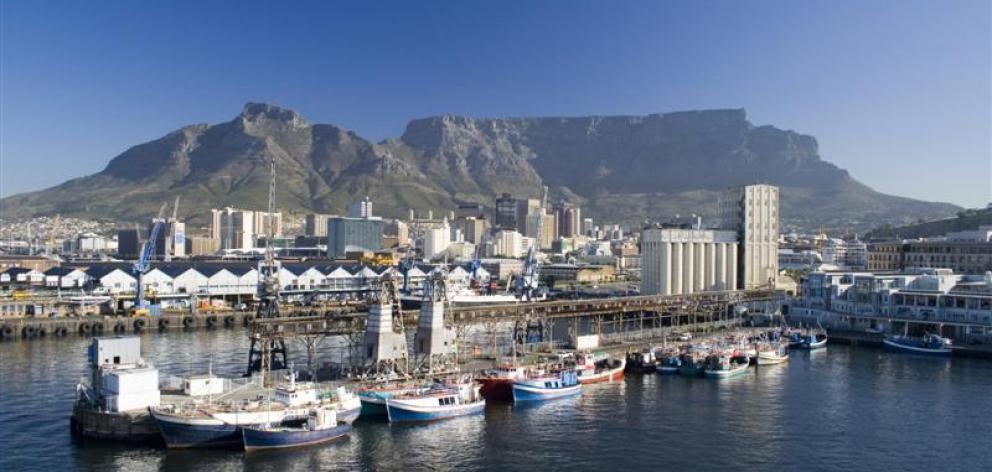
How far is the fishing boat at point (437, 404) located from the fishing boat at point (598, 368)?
7.79 meters

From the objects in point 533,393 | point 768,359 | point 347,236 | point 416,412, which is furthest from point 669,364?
point 347,236

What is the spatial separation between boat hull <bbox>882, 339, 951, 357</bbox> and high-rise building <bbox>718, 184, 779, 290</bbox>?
2724 centimetres

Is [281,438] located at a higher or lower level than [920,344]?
lower

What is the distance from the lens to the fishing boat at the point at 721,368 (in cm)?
4100

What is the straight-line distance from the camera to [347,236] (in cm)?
14512

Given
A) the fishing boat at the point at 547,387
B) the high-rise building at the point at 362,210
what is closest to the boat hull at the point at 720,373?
the fishing boat at the point at 547,387

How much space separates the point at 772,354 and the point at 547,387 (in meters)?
16.5

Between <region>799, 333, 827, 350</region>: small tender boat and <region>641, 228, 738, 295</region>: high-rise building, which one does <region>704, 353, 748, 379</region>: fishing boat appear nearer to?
<region>799, 333, 827, 350</region>: small tender boat

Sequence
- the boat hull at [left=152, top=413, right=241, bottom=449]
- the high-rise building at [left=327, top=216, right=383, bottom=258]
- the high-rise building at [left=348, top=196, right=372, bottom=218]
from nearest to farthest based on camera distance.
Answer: the boat hull at [left=152, top=413, right=241, bottom=449], the high-rise building at [left=327, top=216, right=383, bottom=258], the high-rise building at [left=348, top=196, right=372, bottom=218]

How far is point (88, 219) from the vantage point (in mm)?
199000

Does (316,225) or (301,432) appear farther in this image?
(316,225)

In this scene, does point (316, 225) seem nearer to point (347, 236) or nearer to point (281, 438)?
point (347, 236)

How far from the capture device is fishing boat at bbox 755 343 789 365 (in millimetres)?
44906

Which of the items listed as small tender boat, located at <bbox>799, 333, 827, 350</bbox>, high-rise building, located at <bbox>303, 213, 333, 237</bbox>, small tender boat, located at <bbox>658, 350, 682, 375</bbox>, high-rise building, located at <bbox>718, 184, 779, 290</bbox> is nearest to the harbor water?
small tender boat, located at <bbox>658, 350, 682, 375</bbox>
